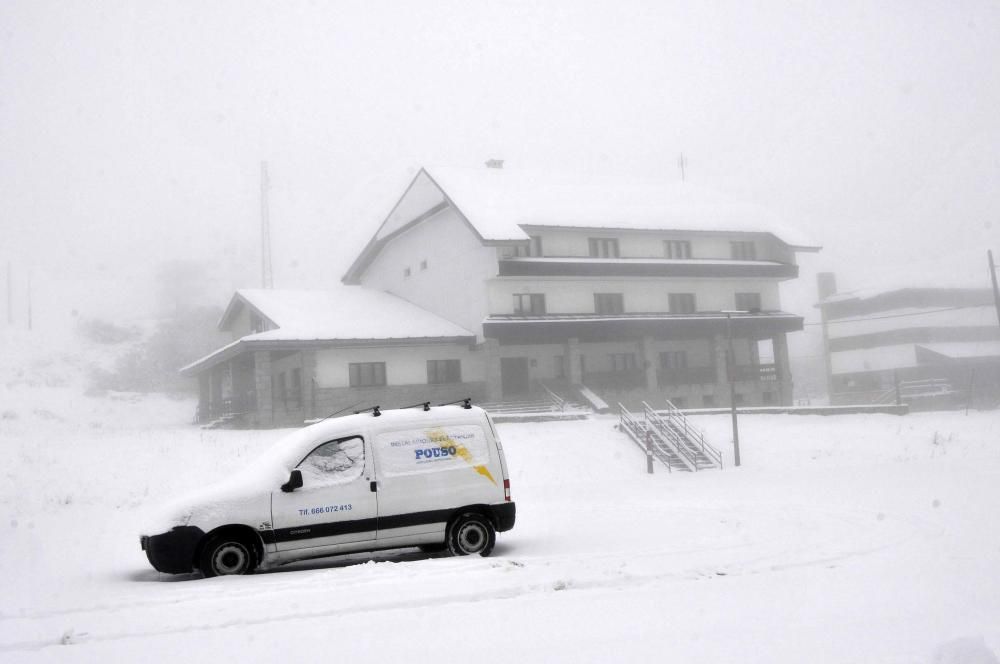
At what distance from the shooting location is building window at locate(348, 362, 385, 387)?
37.2 m

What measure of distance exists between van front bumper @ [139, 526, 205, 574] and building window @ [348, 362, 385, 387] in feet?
87.2

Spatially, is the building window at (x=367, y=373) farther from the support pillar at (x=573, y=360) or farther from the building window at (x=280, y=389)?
the support pillar at (x=573, y=360)

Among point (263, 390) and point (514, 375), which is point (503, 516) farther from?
point (514, 375)

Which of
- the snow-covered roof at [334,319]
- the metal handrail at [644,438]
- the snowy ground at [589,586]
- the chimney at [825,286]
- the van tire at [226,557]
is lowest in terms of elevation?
the snowy ground at [589,586]

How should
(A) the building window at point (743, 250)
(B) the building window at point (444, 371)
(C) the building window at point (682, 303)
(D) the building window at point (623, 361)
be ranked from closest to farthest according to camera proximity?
(B) the building window at point (444, 371), (C) the building window at point (682, 303), (D) the building window at point (623, 361), (A) the building window at point (743, 250)

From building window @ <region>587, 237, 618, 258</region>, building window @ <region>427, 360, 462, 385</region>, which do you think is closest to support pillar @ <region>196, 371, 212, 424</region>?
building window @ <region>427, 360, 462, 385</region>

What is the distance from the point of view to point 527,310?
39.9 metres

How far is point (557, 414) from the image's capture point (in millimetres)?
32125

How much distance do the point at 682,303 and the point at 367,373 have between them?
16.1m

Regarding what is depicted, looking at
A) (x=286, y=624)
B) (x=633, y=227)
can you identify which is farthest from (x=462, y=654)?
(x=633, y=227)

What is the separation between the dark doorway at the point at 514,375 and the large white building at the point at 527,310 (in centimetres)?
6

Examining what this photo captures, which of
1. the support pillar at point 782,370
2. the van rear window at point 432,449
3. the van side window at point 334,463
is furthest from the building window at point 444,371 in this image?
the van side window at point 334,463

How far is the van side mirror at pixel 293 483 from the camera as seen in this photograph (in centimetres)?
1102

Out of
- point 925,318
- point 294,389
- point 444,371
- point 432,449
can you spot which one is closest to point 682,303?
point 444,371
